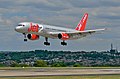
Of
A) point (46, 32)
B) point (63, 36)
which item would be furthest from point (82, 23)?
point (46, 32)

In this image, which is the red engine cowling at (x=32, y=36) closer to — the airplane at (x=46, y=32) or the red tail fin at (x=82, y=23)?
the airplane at (x=46, y=32)

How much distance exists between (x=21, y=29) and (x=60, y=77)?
3421 centimetres

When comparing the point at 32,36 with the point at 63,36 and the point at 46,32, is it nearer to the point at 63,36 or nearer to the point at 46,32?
the point at 46,32

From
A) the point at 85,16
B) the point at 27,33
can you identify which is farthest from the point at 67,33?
the point at 85,16

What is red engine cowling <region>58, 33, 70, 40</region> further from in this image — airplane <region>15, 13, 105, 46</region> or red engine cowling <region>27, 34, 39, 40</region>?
red engine cowling <region>27, 34, 39, 40</region>

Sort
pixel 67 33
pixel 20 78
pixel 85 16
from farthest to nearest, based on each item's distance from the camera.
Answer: pixel 85 16 → pixel 67 33 → pixel 20 78

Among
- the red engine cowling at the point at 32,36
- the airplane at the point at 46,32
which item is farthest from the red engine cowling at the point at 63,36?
the red engine cowling at the point at 32,36

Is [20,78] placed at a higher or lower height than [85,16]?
lower

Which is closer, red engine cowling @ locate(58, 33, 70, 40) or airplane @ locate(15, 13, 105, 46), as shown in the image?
airplane @ locate(15, 13, 105, 46)

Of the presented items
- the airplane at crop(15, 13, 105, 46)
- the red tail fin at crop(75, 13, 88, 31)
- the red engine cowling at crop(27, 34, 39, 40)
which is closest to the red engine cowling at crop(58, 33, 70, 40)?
the airplane at crop(15, 13, 105, 46)

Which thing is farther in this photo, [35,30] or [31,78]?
[35,30]

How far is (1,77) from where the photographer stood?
259 feet

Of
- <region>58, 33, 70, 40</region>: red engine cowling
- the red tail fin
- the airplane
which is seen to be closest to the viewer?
the airplane

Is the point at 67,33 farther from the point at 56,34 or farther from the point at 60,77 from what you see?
the point at 60,77
